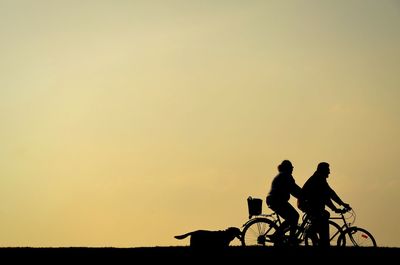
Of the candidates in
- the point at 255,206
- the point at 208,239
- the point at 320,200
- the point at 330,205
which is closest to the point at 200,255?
the point at 208,239

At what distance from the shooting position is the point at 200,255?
40.4 feet

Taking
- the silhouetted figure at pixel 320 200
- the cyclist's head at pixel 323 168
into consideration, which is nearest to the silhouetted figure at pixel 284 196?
the silhouetted figure at pixel 320 200

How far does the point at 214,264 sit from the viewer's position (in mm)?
11914

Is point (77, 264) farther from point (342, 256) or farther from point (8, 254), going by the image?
point (342, 256)

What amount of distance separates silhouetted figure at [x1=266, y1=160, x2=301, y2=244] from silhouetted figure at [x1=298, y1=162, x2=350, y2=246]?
0.35 meters

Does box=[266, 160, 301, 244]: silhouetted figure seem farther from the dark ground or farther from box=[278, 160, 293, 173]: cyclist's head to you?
the dark ground

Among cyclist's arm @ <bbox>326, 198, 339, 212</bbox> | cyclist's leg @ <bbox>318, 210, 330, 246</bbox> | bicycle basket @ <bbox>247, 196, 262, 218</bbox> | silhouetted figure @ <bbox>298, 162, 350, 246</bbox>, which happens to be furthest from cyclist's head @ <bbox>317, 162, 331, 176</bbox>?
bicycle basket @ <bbox>247, 196, 262, 218</bbox>

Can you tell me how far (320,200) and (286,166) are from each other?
1.31 m

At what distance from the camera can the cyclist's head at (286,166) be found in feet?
51.9

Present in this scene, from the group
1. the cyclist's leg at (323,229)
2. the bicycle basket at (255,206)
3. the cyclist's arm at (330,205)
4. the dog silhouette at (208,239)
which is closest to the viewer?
the dog silhouette at (208,239)

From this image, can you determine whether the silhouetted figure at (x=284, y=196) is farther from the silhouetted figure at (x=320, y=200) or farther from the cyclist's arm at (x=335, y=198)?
the cyclist's arm at (x=335, y=198)

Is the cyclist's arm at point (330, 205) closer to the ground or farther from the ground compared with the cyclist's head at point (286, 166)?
closer to the ground

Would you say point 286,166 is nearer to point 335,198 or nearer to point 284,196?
point 284,196

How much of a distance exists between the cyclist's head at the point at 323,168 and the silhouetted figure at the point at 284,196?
31.1 inches
